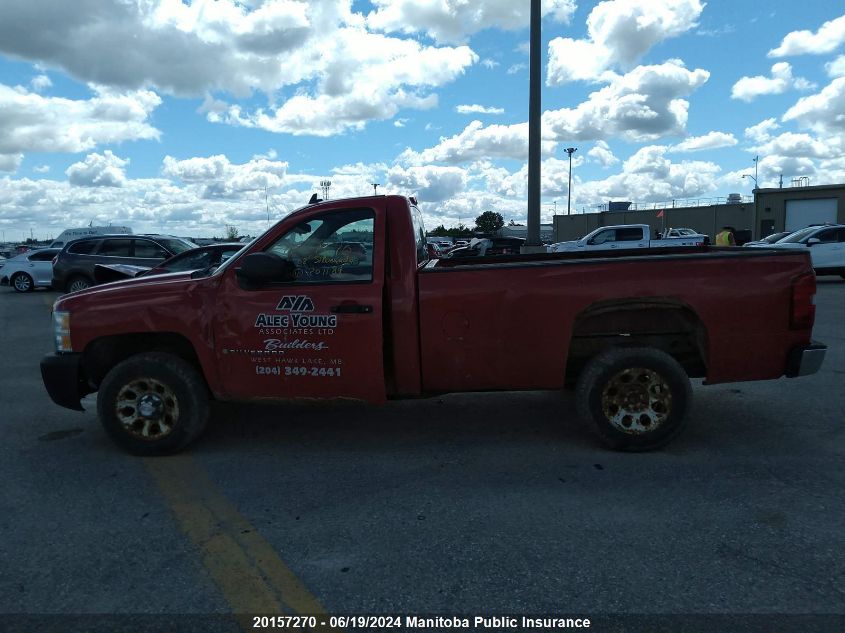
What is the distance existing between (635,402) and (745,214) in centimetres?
6454

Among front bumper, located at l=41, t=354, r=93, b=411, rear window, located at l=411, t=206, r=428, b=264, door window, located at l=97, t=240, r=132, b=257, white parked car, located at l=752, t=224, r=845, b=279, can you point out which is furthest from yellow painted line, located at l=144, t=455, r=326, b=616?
white parked car, located at l=752, t=224, r=845, b=279

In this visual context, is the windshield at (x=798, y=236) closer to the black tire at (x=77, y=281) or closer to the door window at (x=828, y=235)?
the door window at (x=828, y=235)

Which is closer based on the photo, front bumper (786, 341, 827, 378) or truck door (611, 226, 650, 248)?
front bumper (786, 341, 827, 378)

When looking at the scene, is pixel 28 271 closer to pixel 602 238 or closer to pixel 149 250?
pixel 149 250

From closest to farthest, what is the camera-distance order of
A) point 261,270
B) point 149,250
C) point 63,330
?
1. point 261,270
2. point 63,330
3. point 149,250

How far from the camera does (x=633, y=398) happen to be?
14.6 ft

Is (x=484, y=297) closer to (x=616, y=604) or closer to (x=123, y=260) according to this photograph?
(x=616, y=604)

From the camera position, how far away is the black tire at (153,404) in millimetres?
4508

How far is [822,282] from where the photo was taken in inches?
728

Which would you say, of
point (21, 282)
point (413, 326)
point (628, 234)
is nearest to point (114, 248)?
point (21, 282)

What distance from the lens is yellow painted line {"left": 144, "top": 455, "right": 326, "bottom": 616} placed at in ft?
9.09

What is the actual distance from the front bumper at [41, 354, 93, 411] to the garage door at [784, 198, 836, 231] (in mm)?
55020

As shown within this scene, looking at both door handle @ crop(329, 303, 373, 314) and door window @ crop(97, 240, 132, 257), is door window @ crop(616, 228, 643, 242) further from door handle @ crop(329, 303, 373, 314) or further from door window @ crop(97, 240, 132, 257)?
door handle @ crop(329, 303, 373, 314)

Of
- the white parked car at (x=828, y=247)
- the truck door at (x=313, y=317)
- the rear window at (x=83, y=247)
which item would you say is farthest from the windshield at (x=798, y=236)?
the rear window at (x=83, y=247)
